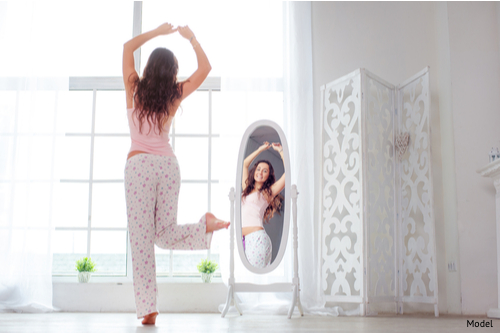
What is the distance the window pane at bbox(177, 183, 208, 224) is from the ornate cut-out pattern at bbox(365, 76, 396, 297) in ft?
4.30

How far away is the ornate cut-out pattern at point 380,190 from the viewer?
2.91m

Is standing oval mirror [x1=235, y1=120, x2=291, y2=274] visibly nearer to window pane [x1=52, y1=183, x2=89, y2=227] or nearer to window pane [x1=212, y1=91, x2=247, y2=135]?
window pane [x1=212, y1=91, x2=247, y2=135]

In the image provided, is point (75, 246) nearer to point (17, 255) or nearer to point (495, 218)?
point (17, 255)

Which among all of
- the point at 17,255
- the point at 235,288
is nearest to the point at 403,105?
the point at 235,288

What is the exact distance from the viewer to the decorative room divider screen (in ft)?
9.51

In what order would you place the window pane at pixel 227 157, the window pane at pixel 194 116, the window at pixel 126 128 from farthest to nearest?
the window pane at pixel 194 116
the window at pixel 126 128
the window pane at pixel 227 157

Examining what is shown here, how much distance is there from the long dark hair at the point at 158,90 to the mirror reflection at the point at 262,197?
824mm

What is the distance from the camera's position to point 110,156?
12.0ft

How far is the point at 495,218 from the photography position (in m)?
2.97

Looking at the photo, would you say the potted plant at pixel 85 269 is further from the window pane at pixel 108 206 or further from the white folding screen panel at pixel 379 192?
the white folding screen panel at pixel 379 192

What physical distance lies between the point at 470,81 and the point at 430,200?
0.90 m

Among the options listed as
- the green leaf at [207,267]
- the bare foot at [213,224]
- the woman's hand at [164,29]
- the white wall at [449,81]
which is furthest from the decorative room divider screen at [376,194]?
the woman's hand at [164,29]

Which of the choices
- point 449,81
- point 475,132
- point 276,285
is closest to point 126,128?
point 276,285

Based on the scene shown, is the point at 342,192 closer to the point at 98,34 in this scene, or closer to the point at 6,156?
the point at 98,34
